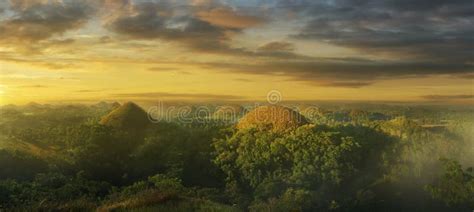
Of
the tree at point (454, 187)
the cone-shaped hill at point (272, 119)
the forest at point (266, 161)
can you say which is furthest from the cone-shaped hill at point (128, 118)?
the tree at point (454, 187)

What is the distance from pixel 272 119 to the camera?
2892 cm

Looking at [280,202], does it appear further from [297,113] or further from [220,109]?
[220,109]

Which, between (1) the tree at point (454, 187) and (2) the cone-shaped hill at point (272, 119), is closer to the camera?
(1) the tree at point (454, 187)

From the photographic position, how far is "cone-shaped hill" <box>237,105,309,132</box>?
2842 cm

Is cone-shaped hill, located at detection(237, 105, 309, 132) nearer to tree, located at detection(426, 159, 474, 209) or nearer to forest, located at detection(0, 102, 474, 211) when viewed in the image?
forest, located at detection(0, 102, 474, 211)

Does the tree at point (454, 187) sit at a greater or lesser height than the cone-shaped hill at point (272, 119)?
lesser

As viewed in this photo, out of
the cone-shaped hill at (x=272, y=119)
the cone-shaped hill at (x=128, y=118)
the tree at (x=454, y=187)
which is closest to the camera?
the tree at (x=454, y=187)

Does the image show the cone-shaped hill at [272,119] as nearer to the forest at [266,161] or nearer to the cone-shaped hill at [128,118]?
the forest at [266,161]

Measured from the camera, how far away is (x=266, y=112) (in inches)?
1169

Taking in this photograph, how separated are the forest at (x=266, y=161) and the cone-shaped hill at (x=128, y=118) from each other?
4.6 inches

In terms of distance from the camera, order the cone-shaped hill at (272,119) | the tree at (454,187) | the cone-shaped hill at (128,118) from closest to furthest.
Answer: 1. the tree at (454,187)
2. the cone-shaped hill at (272,119)
3. the cone-shaped hill at (128,118)

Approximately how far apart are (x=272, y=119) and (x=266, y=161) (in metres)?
3.91

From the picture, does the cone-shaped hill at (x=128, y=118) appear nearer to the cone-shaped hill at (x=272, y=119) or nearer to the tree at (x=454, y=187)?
the cone-shaped hill at (x=272, y=119)

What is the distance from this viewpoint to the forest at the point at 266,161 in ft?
76.1
